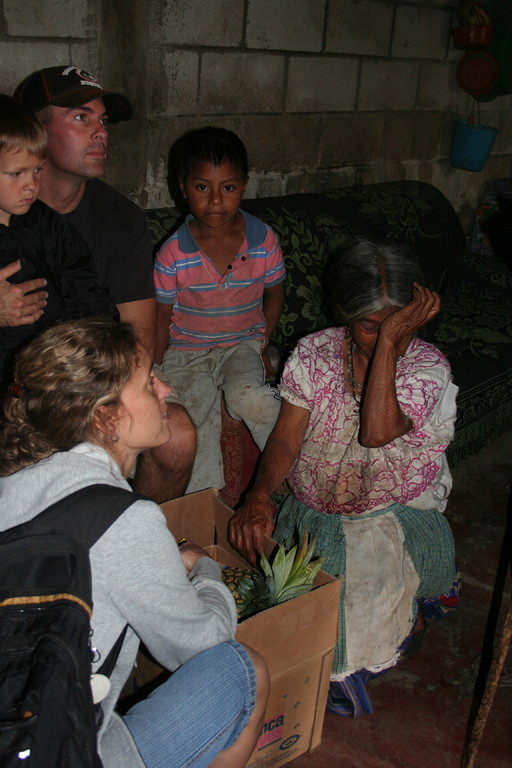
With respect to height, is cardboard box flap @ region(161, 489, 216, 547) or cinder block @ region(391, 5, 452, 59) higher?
cinder block @ region(391, 5, 452, 59)

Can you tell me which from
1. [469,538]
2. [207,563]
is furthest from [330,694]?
[469,538]

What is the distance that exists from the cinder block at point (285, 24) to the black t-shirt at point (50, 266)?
1989mm

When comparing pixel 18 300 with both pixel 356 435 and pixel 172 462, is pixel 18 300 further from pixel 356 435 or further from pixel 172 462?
pixel 356 435

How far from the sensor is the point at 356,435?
2.16 metres

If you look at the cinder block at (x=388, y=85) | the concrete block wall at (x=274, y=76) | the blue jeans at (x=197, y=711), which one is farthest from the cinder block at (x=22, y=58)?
the blue jeans at (x=197, y=711)

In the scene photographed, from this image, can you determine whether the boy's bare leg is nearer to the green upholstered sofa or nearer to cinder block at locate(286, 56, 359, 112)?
the green upholstered sofa

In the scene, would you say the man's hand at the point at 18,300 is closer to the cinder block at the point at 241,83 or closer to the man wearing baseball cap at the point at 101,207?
the man wearing baseball cap at the point at 101,207

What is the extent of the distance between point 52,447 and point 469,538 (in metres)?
2.15

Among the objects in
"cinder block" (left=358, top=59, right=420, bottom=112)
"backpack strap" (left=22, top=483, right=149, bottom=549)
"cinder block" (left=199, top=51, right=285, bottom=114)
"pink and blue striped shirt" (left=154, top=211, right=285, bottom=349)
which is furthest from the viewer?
"cinder block" (left=358, top=59, right=420, bottom=112)

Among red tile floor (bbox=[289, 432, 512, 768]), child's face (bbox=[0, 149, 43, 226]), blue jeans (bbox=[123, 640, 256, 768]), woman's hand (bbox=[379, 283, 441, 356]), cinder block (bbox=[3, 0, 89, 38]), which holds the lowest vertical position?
red tile floor (bbox=[289, 432, 512, 768])

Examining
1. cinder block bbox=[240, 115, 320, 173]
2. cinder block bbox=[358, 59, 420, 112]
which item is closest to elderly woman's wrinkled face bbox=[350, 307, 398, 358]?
cinder block bbox=[240, 115, 320, 173]

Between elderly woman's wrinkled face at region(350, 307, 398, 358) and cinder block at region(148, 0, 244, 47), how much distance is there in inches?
76.4

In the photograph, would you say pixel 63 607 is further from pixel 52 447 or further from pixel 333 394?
pixel 333 394

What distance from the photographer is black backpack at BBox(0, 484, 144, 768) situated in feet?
3.38
